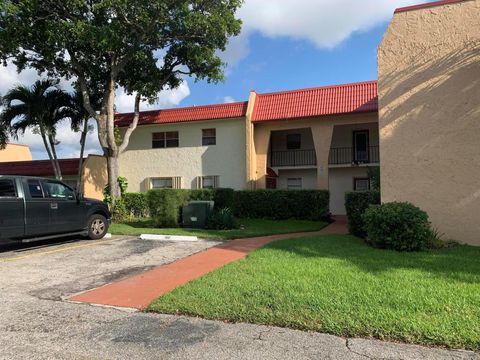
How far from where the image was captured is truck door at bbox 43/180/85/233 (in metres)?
11.2

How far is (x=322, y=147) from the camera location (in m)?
21.6

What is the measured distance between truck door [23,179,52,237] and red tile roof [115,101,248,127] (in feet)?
42.2

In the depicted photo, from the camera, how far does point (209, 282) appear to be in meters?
6.79

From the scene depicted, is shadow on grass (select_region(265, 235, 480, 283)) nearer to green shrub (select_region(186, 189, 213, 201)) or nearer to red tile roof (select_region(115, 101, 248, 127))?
green shrub (select_region(186, 189, 213, 201))

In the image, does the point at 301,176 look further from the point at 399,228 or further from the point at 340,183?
the point at 399,228

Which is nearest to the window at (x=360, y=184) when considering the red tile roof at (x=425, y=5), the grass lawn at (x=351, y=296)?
the red tile roof at (x=425, y=5)

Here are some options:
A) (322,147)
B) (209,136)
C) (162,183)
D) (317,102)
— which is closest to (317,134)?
(322,147)

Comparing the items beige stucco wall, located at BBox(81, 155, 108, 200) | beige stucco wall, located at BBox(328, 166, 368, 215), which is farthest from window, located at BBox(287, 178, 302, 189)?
beige stucco wall, located at BBox(81, 155, 108, 200)

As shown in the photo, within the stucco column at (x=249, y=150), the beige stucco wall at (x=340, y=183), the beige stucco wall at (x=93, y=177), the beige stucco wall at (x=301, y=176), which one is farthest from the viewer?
the beige stucco wall at (x=301, y=176)

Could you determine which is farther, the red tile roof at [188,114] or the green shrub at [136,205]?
the red tile roof at [188,114]

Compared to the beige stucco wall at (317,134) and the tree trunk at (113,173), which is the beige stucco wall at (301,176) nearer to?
the beige stucco wall at (317,134)

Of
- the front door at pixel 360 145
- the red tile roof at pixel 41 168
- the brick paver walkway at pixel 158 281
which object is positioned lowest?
the brick paver walkway at pixel 158 281

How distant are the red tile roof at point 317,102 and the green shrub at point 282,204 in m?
4.23

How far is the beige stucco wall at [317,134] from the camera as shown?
68.6 feet
